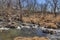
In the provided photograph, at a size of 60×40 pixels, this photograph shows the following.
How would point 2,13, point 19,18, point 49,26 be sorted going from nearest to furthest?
1. point 49,26
2. point 19,18
3. point 2,13

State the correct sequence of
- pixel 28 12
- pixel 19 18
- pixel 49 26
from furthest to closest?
pixel 28 12, pixel 19 18, pixel 49 26

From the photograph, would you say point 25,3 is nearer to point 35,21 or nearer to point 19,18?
point 19,18

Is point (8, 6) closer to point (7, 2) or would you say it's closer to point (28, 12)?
point (7, 2)

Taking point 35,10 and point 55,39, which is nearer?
point 55,39

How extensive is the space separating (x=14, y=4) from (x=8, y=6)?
2048 mm

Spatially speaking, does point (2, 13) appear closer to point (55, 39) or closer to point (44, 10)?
point (44, 10)

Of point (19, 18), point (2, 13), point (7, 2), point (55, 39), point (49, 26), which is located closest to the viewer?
point (55, 39)

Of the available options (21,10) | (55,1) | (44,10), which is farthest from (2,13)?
(55,1)

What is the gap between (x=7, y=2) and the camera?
4228 cm

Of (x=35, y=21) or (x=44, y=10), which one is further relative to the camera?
(x=44, y=10)

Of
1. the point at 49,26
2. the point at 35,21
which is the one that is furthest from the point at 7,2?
the point at 49,26

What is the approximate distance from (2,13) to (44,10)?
31.4ft

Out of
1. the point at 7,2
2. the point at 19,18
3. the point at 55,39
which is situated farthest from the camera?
the point at 7,2

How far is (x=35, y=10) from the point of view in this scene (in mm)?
41594
